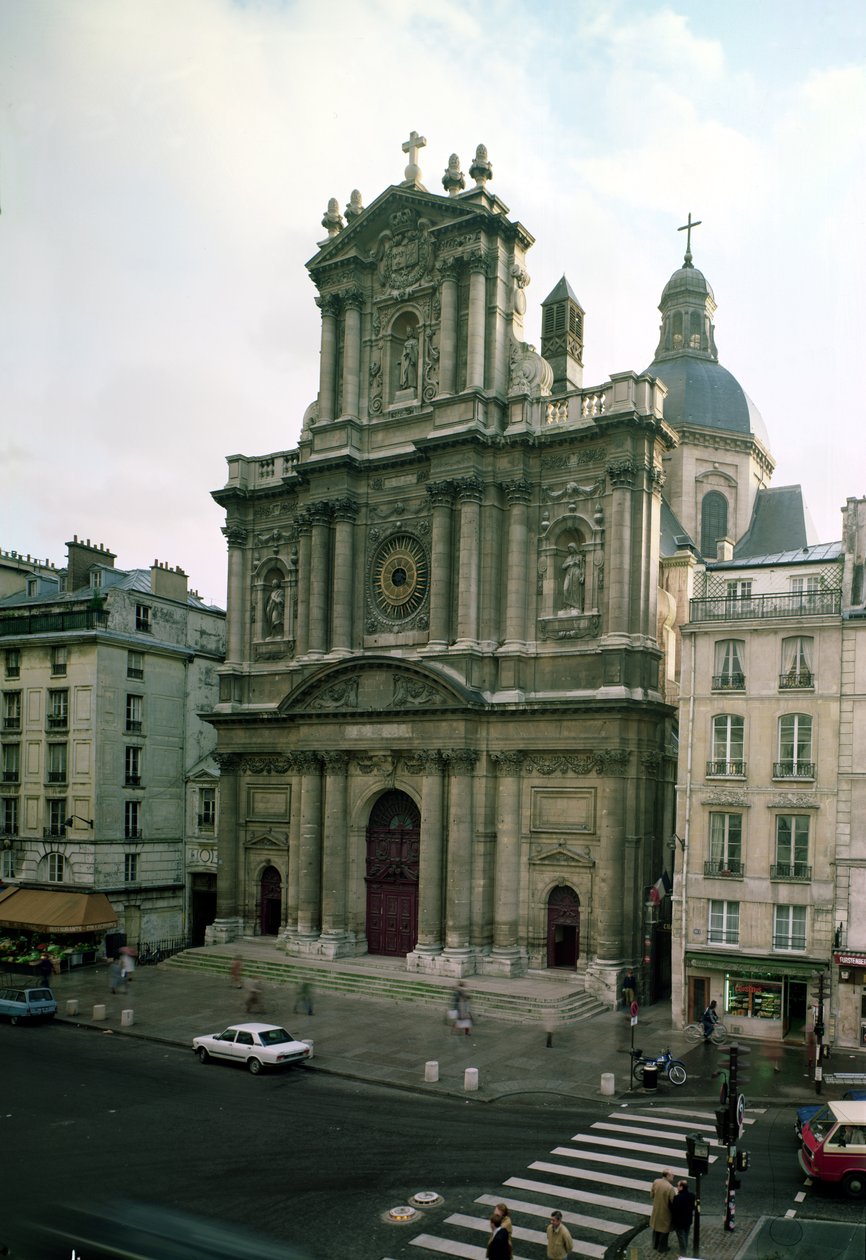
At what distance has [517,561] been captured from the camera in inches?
1686

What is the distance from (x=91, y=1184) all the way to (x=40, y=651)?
3428cm

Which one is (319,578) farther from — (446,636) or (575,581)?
(575,581)

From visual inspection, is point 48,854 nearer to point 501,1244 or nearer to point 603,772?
point 603,772

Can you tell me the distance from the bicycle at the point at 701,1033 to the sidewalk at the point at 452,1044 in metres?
0.37

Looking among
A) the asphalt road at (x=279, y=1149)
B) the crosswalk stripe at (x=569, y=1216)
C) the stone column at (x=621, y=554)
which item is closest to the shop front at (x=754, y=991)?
the asphalt road at (x=279, y=1149)

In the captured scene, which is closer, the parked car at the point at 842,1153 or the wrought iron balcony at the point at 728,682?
the parked car at the point at 842,1153

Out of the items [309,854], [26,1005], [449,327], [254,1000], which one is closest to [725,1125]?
[254,1000]

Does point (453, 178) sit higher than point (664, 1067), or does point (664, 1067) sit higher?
→ point (453, 178)

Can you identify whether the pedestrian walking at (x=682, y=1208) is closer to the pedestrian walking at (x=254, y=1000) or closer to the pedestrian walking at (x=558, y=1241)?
the pedestrian walking at (x=558, y=1241)

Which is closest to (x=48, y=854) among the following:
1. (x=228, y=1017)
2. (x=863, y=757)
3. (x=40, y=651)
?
(x=40, y=651)

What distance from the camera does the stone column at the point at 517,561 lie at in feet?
139

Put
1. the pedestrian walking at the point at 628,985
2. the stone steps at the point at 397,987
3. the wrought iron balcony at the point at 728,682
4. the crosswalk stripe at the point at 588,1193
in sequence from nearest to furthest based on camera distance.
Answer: the crosswalk stripe at the point at 588,1193, the wrought iron balcony at the point at 728,682, the stone steps at the point at 397,987, the pedestrian walking at the point at 628,985

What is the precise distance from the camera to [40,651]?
50875 millimetres

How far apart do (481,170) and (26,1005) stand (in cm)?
3708
